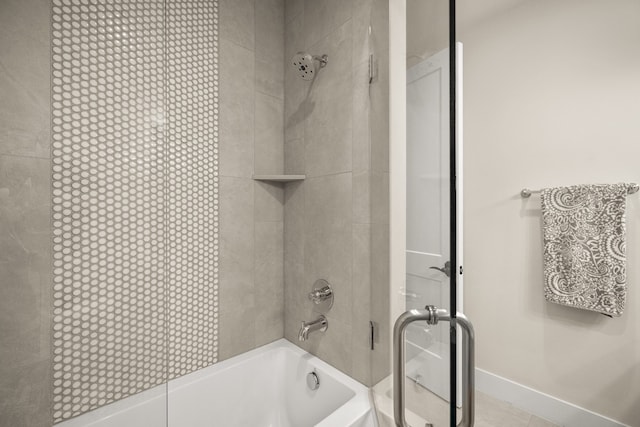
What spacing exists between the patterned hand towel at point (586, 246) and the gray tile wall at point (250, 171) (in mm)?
1408

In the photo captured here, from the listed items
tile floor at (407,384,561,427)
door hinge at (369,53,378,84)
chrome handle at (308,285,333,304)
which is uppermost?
door hinge at (369,53,378,84)

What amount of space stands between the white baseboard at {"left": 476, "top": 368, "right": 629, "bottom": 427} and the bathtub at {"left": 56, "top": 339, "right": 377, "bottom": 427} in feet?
2.94

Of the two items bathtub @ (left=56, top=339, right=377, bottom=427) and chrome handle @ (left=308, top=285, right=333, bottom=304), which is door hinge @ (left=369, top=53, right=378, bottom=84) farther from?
bathtub @ (left=56, top=339, right=377, bottom=427)

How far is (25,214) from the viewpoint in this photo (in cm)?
65

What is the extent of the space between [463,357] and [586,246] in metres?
1.24

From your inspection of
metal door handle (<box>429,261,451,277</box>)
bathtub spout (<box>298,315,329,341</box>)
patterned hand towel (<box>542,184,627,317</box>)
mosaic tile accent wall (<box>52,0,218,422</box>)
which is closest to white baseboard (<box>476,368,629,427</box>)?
patterned hand towel (<box>542,184,627,317</box>)

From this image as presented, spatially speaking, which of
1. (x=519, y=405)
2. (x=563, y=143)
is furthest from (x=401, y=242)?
(x=519, y=405)

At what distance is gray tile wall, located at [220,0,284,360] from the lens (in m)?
1.18

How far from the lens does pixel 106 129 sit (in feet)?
2.21

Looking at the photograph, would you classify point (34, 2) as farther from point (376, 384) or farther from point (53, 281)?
point (376, 384)

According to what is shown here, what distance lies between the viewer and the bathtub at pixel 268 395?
2.97 feet

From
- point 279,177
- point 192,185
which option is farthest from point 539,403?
point 192,185

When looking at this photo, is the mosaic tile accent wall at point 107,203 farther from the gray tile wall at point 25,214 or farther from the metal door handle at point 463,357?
the metal door handle at point 463,357

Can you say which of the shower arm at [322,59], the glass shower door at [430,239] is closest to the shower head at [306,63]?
the shower arm at [322,59]
